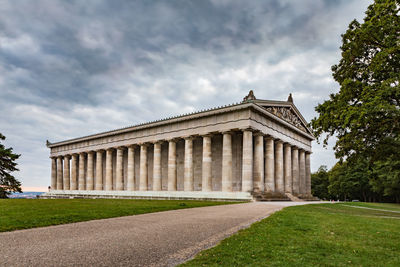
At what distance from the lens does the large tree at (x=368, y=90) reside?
1880cm

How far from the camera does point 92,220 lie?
15945 mm

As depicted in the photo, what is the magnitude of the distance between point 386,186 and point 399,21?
2327 inches

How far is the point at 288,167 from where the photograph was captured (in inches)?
2131

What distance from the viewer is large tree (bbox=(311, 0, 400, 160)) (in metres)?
18.8

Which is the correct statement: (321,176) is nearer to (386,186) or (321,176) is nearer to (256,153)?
(386,186)

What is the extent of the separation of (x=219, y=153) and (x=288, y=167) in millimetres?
12582

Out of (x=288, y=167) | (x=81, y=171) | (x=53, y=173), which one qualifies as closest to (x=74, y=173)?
(x=81, y=171)

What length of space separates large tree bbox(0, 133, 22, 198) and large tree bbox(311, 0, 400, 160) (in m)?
52.2

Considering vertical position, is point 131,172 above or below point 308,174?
above

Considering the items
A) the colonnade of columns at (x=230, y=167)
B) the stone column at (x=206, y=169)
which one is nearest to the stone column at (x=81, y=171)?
the colonnade of columns at (x=230, y=167)

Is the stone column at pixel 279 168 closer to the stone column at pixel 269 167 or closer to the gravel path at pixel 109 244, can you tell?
the stone column at pixel 269 167

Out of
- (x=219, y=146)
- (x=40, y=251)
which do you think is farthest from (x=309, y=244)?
(x=219, y=146)

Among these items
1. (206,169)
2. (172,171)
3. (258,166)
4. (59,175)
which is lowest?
(59,175)

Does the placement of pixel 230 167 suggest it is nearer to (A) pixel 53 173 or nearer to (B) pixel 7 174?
(B) pixel 7 174
